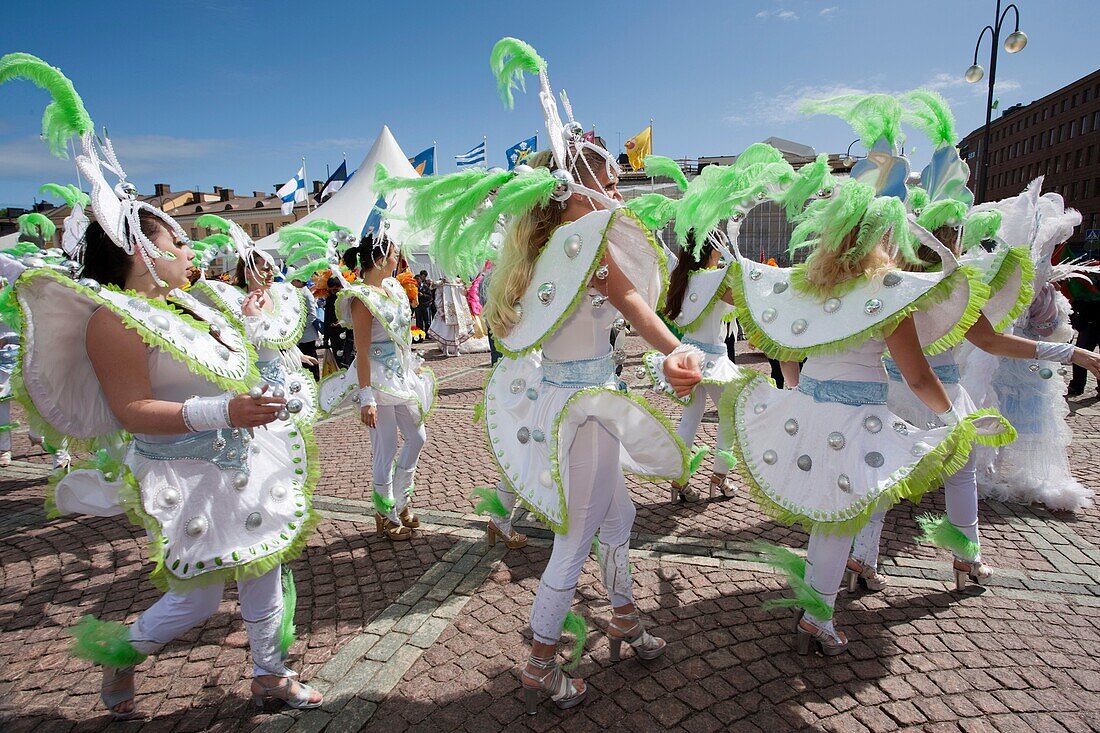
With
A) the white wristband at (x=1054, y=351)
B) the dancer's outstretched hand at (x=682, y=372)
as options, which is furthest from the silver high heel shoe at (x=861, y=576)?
the dancer's outstretched hand at (x=682, y=372)

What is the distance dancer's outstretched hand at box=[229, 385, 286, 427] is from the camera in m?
1.90

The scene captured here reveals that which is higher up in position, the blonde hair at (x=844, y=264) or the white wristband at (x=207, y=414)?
the blonde hair at (x=844, y=264)

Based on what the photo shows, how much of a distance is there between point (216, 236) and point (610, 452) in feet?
14.1

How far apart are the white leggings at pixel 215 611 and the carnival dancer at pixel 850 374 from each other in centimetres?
215

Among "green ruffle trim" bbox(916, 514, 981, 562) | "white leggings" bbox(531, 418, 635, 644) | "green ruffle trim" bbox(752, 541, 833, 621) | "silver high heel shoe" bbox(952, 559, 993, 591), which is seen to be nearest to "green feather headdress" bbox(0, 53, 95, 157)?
"white leggings" bbox(531, 418, 635, 644)

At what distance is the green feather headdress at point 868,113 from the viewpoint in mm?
2609

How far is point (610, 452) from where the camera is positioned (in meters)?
2.37

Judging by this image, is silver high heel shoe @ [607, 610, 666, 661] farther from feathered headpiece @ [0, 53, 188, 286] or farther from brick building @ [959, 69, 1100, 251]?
brick building @ [959, 69, 1100, 251]

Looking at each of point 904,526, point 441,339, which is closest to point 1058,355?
point 904,526

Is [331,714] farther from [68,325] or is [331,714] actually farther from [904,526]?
[904,526]

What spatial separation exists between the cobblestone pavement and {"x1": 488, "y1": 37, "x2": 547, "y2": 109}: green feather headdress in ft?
8.58

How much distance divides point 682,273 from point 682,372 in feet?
9.61

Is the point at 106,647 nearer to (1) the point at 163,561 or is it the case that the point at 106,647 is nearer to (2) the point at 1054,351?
(1) the point at 163,561

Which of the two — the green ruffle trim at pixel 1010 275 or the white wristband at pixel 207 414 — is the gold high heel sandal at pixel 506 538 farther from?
the green ruffle trim at pixel 1010 275
